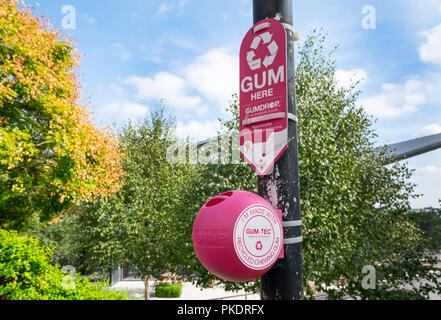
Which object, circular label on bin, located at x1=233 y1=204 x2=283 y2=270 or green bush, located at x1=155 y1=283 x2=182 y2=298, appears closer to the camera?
circular label on bin, located at x1=233 y1=204 x2=283 y2=270

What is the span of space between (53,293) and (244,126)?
4.74m

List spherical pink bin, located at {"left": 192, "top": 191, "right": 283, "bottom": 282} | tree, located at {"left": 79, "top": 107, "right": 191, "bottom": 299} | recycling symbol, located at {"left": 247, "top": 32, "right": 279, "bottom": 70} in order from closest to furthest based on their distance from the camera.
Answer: spherical pink bin, located at {"left": 192, "top": 191, "right": 283, "bottom": 282}, recycling symbol, located at {"left": 247, "top": 32, "right": 279, "bottom": 70}, tree, located at {"left": 79, "top": 107, "right": 191, "bottom": 299}

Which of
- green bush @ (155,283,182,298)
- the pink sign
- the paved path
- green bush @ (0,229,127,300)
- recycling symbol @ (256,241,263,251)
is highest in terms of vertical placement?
the pink sign

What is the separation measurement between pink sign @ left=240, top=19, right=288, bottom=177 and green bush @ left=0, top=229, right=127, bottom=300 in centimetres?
399

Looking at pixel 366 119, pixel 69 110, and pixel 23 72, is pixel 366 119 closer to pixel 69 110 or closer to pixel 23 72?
pixel 69 110

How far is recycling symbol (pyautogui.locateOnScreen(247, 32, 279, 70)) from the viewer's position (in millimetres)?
1894

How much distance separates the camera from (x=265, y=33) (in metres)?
1.94

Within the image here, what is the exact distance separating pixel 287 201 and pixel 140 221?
13.1 meters

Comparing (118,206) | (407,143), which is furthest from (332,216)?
(407,143)

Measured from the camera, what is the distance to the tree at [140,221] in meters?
13.2

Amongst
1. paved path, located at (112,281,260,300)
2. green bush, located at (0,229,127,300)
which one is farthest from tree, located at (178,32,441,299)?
paved path, located at (112,281,260,300)

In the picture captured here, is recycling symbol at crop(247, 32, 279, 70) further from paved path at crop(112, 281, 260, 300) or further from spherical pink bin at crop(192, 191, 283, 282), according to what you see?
paved path at crop(112, 281, 260, 300)

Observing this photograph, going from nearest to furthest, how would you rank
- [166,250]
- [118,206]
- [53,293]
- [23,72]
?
1. [53,293]
2. [23,72]
3. [166,250]
4. [118,206]

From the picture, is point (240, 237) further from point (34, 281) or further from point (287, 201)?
point (34, 281)
